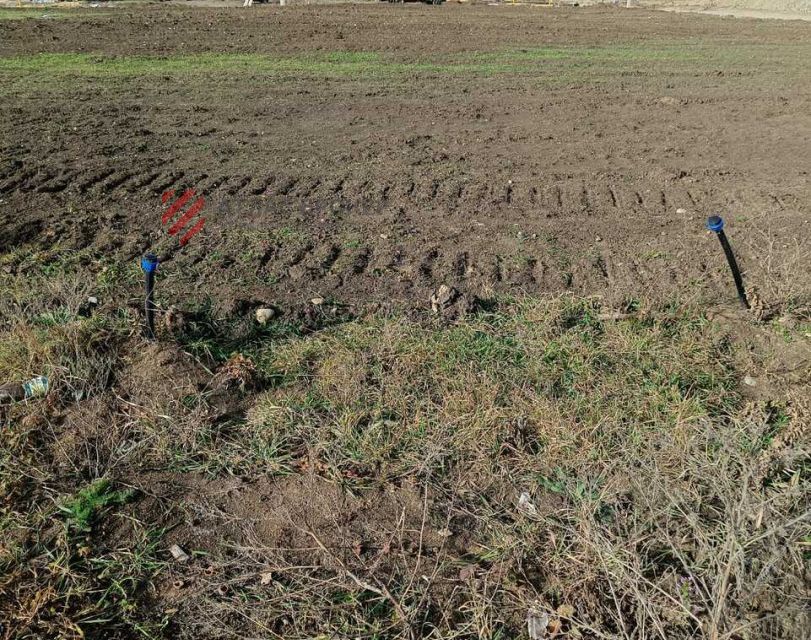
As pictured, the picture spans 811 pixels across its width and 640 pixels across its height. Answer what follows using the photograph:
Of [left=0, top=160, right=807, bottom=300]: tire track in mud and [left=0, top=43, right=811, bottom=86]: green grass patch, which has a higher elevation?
[left=0, top=43, right=811, bottom=86]: green grass patch

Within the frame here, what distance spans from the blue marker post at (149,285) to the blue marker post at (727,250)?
3208 millimetres

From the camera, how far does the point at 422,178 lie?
276 inches

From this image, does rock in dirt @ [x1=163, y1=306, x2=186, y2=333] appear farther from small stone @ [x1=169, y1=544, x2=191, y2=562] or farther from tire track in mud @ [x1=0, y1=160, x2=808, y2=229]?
tire track in mud @ [x1=0, y1=160, x2=808, y2=229]

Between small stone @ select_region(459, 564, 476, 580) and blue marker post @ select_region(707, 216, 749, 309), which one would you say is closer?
small stone @ select_region(459, 564, 476, 580)

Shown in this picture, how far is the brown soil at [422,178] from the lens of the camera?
5.26m

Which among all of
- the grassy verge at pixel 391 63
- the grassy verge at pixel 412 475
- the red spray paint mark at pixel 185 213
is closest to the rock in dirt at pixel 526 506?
the grassy verge at pixel 412 475

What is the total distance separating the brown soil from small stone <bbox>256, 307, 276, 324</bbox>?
30cm

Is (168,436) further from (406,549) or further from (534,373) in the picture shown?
(534,373)

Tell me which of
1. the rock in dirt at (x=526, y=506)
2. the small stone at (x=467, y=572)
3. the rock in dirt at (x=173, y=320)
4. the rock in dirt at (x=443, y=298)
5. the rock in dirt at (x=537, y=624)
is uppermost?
the rock in dirt at (x=173, y=320)

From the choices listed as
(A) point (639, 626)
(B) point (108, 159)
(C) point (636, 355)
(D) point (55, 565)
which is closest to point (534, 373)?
(C) point (636, 355)

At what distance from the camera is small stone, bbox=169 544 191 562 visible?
2.87 meters

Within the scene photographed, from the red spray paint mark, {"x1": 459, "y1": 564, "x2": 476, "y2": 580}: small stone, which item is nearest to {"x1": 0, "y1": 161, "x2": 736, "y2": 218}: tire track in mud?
the red spray paint mark

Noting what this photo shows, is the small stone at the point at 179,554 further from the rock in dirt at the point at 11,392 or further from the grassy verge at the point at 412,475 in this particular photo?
the rock in dirt at the point at 11,392

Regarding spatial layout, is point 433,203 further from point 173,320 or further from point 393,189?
point 173,320
